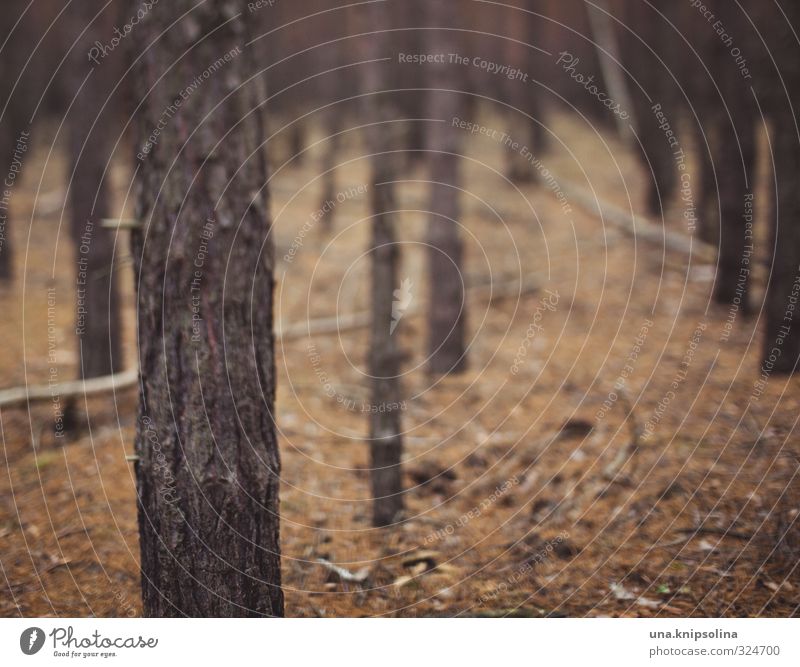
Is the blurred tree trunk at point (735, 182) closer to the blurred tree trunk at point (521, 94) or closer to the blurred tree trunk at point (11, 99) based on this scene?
the blurred tree trunk at point (521, 94)

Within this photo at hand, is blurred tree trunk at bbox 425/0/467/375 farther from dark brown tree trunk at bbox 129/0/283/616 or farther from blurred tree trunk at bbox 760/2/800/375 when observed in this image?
dark brown tree trunk at bbox 129/0/283/616

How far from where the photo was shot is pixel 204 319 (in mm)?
2602

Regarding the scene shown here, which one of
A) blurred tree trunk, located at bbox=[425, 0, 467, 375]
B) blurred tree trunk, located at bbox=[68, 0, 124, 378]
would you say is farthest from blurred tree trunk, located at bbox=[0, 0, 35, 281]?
blurred tree trunk, located at bbox=[425, 0, 467, 375]

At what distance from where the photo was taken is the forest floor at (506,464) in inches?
137

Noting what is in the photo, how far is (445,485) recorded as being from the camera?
495cm
